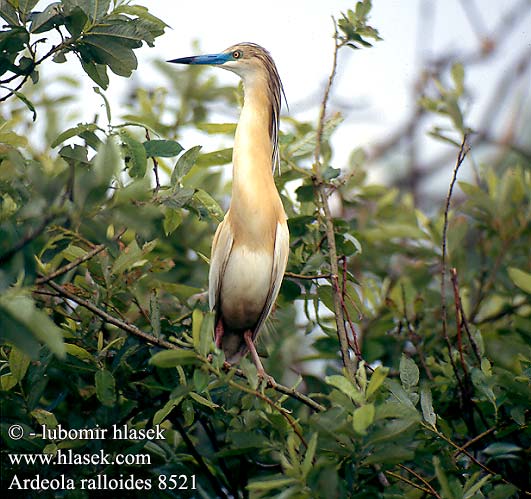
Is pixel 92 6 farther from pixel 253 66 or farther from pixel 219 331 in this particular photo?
pixel 219 331

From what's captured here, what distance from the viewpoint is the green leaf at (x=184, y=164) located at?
2.25 meters

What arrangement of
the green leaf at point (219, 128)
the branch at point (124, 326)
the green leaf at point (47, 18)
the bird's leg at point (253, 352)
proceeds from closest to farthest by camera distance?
the branch at point (124, 326)
the green leaf at point (47, 18)
the bird's leg at point (253, 352)
the green leaf at point (219, 128)

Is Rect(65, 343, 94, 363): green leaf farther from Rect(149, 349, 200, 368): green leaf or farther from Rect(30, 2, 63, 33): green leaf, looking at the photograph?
Rect(30, 2, 63, 33): green leaf

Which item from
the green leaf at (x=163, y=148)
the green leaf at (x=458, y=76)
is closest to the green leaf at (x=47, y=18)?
the green leaf at (x=163, y=148)

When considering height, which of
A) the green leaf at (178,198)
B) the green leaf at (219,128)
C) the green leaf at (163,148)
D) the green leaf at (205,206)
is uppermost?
the green leaf at (219,128)

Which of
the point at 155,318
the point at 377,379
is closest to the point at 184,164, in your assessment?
the point at 155,318

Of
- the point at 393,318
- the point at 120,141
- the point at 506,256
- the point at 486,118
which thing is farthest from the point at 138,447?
the point at 486,118

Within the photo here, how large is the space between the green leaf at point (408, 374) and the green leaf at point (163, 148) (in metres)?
0.93

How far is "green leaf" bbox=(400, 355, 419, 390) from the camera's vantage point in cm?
210

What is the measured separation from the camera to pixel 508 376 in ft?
7.09

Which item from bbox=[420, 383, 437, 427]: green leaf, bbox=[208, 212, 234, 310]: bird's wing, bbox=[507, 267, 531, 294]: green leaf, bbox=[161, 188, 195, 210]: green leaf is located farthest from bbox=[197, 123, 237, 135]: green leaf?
bbox=[420, 383, 437, 427]: green leaf

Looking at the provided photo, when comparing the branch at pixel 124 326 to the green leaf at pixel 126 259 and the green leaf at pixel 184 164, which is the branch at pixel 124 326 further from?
the green leaf at pixel 184 164

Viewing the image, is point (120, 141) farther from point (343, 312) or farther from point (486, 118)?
point (486, 118)

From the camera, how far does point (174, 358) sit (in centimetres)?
161
